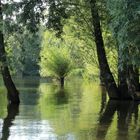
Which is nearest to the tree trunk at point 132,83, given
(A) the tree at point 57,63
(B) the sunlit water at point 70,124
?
(B) the sunlit water at point 70,124

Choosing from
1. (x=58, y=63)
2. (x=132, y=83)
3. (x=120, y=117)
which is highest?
(x=58, y=63)

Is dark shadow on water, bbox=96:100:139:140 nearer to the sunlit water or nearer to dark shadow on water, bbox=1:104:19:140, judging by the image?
the sunlit water

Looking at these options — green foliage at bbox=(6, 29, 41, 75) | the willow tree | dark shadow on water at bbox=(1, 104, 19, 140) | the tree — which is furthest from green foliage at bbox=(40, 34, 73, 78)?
the willow tree

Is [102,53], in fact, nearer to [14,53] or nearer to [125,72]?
[125,72]

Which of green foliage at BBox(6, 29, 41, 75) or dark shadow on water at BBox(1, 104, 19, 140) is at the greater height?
green foliage at BBox(6, 29, 41, 75)

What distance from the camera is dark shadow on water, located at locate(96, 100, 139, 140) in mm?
14570

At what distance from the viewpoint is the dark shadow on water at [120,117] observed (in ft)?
47.8

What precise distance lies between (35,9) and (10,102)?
6.28 m

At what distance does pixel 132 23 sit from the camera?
476 inches

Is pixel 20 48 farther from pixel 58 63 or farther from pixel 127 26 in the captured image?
pixel 58 63

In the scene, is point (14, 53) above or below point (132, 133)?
above

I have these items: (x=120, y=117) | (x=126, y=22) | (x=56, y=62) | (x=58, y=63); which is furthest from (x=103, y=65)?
(x=56, y=62)

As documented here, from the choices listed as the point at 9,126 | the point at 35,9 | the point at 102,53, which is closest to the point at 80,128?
the point at 9,126

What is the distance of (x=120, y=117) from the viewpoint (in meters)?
19.3
